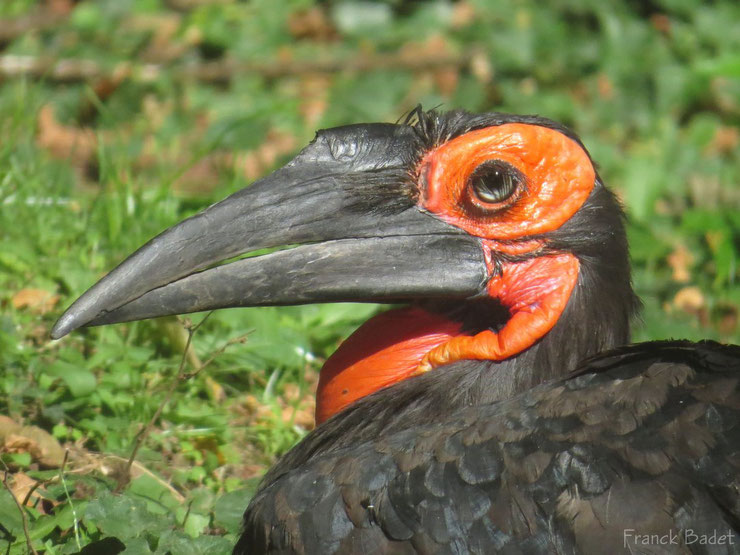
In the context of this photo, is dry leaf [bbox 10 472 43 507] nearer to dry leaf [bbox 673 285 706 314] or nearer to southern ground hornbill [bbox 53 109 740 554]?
southern ground hornbill [bbox 53 109 740 554]

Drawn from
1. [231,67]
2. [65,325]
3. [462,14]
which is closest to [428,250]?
[65,325]

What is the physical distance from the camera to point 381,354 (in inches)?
128

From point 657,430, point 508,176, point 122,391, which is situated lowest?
point 122,391

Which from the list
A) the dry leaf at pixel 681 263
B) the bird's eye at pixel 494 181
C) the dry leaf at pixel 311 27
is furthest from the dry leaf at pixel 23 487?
the dry leaf at pixel 311 27

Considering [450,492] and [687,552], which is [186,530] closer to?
[450,492]

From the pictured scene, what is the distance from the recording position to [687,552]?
2.40m

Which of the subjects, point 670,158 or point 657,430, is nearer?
point 657,430

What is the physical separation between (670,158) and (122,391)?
14.2 ft

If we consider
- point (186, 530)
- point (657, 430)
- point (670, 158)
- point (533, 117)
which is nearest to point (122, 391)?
point (186, 530)

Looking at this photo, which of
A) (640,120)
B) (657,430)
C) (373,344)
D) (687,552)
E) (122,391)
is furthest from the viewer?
(640,120)

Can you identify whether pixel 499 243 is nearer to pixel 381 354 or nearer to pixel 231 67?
pixel 381 354

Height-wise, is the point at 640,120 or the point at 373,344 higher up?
the point at 373,344

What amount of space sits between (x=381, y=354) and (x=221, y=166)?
3.15 metres

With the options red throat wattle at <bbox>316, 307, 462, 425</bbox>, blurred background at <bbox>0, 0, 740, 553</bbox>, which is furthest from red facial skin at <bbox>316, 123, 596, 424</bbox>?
blurred background at <bbox>0, 0, 740, 553</bbox>
